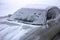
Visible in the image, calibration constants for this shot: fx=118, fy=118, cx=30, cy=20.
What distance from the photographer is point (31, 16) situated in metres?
4.05

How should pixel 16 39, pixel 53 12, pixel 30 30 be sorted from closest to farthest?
pixel 16 39 < pixel 30 30 < pixel 53 12

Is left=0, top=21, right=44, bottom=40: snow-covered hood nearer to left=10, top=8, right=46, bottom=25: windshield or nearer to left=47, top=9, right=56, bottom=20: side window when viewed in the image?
left=10, top=8, right=46, bottom=25: windshield

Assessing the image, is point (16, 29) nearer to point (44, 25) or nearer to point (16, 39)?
point (16, 39)

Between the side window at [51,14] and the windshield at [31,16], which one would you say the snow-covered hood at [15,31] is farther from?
the side window at [51,14]

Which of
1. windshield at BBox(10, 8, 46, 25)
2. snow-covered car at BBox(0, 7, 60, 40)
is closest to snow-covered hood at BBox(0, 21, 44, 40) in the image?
snow-covered car at BBox(0, 7, 60, 40)

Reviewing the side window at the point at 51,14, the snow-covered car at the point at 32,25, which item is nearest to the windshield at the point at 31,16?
the snow-covered car at the point at 32,25

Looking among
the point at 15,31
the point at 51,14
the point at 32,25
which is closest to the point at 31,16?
the point at 32,25

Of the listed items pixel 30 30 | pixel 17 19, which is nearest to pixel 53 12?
pixel 17 19

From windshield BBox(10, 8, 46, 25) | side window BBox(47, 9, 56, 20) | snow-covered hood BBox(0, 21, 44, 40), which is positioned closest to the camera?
snow-covered hood BBox(0, 21, 44, 40)

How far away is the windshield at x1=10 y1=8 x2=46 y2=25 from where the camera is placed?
3803mm

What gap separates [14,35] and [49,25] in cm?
119

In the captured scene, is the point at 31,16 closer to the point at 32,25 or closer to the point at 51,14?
the point at 32,25

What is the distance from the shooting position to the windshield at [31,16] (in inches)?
150

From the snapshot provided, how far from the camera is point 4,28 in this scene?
349cm
